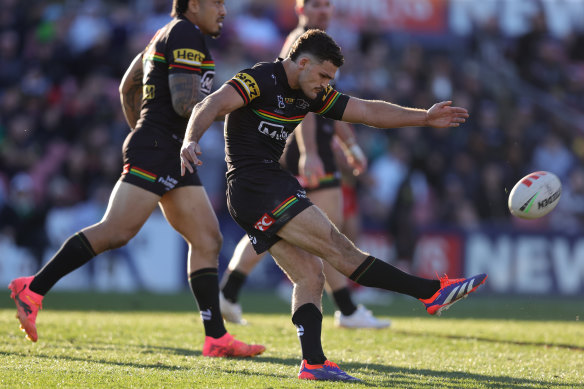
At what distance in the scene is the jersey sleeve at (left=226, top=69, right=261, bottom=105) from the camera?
196 inches

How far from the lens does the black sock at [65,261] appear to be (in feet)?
19.1

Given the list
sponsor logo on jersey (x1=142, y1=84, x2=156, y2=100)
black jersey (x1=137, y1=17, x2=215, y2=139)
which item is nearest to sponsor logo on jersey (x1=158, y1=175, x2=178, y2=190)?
black jersey (x1=137, y1=17, x2=215, y2=139)

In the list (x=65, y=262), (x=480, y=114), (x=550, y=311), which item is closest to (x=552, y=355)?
(x=65, y=262)

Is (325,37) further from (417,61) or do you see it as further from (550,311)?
(417,61)

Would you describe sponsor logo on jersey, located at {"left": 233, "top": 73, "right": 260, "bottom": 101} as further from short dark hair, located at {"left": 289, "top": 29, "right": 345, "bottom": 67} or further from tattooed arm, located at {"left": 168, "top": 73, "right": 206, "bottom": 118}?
tattooed arm, located at {"left": 168, "top": 73, "right": 206, "bottom": 118}

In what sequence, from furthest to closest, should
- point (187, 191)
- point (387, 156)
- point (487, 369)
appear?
point (387, 156) → point (187, 191) → point (487, 369)

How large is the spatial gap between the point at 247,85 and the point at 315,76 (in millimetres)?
425

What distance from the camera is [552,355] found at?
632 centimetres

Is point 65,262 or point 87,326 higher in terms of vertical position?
point 65,262

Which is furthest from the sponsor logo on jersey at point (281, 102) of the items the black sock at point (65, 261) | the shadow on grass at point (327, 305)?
the shadow on grass at point (327, 305)

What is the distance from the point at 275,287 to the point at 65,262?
8199 millimetres

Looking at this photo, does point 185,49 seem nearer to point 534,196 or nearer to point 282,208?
point 282,208

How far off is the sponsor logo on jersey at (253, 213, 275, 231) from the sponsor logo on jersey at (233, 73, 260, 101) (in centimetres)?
72

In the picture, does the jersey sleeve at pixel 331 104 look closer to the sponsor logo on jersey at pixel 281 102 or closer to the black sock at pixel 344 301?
the sponsor logo on jersey at pixel 281 102
